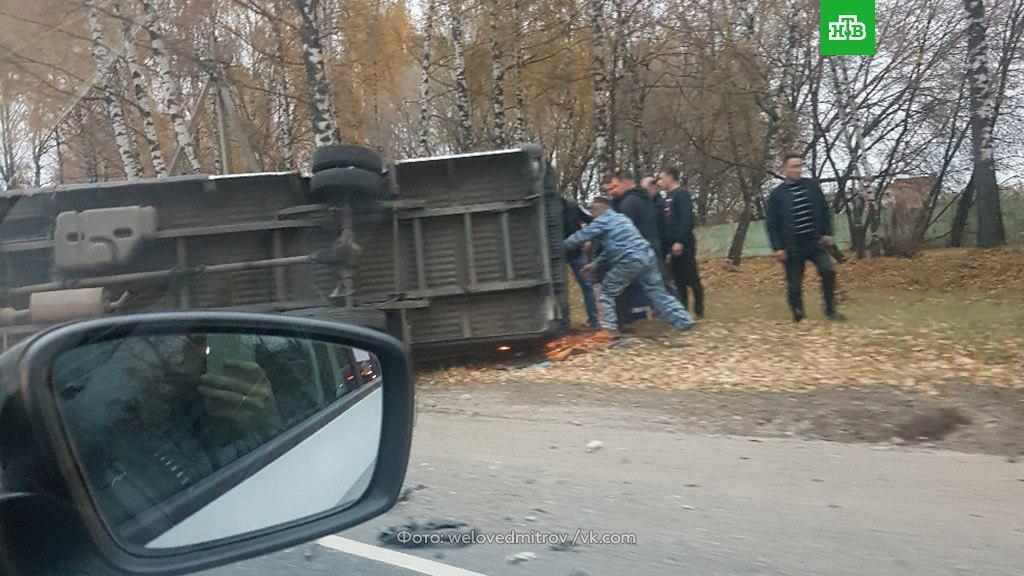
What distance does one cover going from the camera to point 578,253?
1160 centimetres

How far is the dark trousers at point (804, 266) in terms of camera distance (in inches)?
426

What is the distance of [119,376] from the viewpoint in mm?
2096

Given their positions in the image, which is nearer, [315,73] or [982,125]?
[315,73]

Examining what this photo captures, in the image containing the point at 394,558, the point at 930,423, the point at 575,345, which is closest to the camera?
the point at 394,558

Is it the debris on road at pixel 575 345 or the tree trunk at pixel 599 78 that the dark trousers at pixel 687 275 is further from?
the tree trunk at pixel 599 78

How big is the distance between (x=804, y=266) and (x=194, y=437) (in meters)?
9.75

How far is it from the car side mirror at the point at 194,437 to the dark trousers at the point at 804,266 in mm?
8785

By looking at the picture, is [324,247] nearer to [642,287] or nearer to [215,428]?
[642,287]

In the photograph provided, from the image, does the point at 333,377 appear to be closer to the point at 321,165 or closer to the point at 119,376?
the point at 119,376

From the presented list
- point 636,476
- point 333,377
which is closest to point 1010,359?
point 636,476

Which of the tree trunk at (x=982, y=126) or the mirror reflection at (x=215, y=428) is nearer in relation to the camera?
the mirror reflection at (x=215, y=428)

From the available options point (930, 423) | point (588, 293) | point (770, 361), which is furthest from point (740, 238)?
point (930, 423)

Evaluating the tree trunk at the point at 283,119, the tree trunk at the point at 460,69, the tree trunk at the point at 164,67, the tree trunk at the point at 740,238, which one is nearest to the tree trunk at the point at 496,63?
the tree trunk at the point at 460,69

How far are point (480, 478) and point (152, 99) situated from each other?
944 inches
